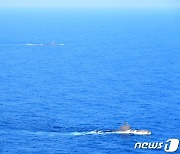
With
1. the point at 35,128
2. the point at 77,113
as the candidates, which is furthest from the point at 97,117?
the point at 35,128

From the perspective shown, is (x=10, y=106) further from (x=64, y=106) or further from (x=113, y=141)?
(x=113, y=141)

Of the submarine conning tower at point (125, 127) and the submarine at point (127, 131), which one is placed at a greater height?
the submarine conning tower at point (125, 127)

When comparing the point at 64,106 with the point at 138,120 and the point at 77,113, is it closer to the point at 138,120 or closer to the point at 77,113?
the point at 77,113

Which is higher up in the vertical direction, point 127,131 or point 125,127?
point 125,127

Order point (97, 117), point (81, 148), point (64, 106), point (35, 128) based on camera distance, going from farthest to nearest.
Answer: point (64, 106)
point (97, 117)
point (35, 128)
point (81, 148)

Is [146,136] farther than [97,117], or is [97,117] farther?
[97,117]

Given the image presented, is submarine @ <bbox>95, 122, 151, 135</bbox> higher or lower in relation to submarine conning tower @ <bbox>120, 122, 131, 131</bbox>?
lower

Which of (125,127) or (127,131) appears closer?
(125,127)

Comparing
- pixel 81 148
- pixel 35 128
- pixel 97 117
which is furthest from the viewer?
pixel 97 117

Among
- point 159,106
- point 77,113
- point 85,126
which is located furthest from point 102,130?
point 159,106

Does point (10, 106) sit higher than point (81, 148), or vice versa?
point (10, 106)
